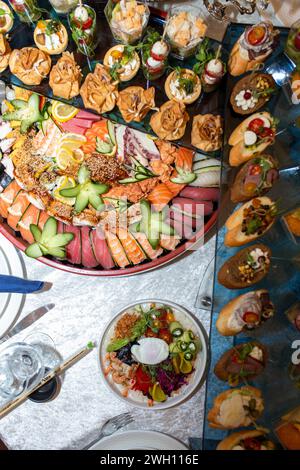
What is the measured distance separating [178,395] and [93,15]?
1.39 metres

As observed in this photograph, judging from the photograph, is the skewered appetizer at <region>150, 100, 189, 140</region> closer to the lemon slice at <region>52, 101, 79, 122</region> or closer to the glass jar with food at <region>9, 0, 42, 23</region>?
the lemon slice at <region>52, 101, 79, 122</region>

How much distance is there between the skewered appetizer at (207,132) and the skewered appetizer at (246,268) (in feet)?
1.31

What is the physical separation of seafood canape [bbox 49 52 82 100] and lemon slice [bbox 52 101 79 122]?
0.40 feet

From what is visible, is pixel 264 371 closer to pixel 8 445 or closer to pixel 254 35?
pixel 8 445

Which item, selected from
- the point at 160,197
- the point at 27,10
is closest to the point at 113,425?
the point at 160,197

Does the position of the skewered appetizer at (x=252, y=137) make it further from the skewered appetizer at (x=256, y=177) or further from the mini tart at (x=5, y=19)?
the mini tart at (x=5, y=19)

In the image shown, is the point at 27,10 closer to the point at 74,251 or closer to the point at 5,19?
the point at 5,19

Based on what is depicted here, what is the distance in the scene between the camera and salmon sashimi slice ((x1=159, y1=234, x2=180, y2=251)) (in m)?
1.81

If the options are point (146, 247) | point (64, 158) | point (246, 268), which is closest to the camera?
point (246, 268)

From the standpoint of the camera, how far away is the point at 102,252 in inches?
Answer: 72.2

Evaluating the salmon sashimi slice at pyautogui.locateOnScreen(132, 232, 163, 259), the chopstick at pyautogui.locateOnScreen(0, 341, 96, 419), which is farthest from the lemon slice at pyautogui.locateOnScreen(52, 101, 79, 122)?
the chopstick at pyautogui.locateOnScreen(0, 341, 96, 419)

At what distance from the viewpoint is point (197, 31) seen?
1.78 m

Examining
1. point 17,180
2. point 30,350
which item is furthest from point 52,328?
point 17,180

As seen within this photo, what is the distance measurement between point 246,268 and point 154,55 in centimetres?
81
